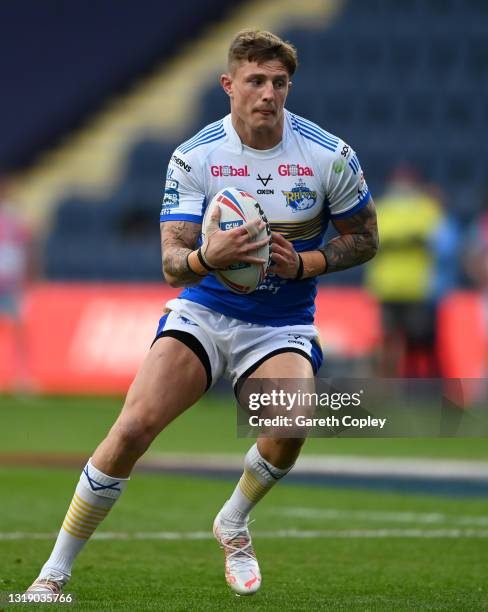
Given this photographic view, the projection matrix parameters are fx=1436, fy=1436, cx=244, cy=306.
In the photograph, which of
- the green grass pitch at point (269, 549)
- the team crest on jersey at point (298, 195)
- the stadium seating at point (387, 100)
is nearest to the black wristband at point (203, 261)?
the team crest on jersey at point (298, 195)

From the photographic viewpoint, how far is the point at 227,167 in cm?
625

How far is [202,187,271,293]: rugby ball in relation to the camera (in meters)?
5.89

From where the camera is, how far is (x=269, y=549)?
764 cm

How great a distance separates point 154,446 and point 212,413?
348 cm

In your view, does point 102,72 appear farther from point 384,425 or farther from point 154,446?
point 384,425

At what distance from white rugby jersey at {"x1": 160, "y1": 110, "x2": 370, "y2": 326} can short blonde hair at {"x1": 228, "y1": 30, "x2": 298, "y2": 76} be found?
1.13ft

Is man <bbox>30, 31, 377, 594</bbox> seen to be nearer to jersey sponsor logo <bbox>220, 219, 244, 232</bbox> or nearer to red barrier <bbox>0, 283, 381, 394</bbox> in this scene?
jersey sponsor logo <bbox>220, 219, 244, 232</bbox>

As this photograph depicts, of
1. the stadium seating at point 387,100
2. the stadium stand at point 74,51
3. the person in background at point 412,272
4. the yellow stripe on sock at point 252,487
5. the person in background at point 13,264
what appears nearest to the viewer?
the yellow stripe on sock at point 252,487

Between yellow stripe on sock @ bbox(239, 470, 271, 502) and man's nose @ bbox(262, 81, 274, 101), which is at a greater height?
man's nose @ bbox(262, 81, 274, 101)

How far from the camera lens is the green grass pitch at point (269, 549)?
20.0ft

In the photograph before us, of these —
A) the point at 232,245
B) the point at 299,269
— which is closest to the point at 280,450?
the point at 299,269

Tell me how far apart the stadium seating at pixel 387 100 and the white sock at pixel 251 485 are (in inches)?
646

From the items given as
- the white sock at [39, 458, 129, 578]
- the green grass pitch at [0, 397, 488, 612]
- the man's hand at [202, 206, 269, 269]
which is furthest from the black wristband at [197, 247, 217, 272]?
the green grass pitch at [0, 397, 488, 612]

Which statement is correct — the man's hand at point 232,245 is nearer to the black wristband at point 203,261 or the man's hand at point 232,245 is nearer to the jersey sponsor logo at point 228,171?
the black wristband at point 203,261
